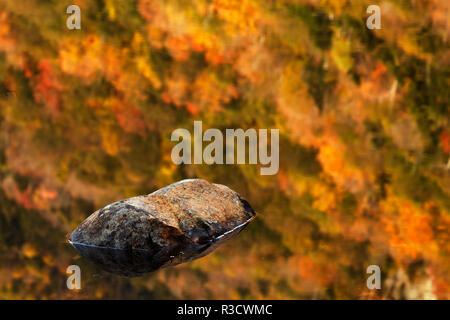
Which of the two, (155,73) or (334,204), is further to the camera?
(155,73)

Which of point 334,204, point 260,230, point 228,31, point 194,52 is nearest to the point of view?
point 260,230

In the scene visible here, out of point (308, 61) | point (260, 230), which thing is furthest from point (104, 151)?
point (308, 61)

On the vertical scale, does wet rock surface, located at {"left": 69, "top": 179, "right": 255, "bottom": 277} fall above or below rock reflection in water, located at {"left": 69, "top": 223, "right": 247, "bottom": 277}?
above

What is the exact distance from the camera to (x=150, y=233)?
6.15 meters

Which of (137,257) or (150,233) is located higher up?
(150,233)

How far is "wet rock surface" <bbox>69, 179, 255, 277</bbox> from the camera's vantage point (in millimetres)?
6105

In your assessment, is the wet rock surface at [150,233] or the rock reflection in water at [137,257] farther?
the wet rock surface at [150,233]

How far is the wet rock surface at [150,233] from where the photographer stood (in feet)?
20.0

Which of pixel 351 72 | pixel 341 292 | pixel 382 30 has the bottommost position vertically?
pixel 341 292

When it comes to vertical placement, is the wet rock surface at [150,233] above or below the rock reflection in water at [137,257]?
above

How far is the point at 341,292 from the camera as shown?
19.4 ft

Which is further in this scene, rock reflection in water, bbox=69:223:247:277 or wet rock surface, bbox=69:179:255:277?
wet rock surface, bbox=69:179:255:277

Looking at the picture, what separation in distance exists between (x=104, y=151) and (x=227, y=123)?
3305 millimetres

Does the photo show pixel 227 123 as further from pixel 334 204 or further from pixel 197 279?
pixel 197 279
